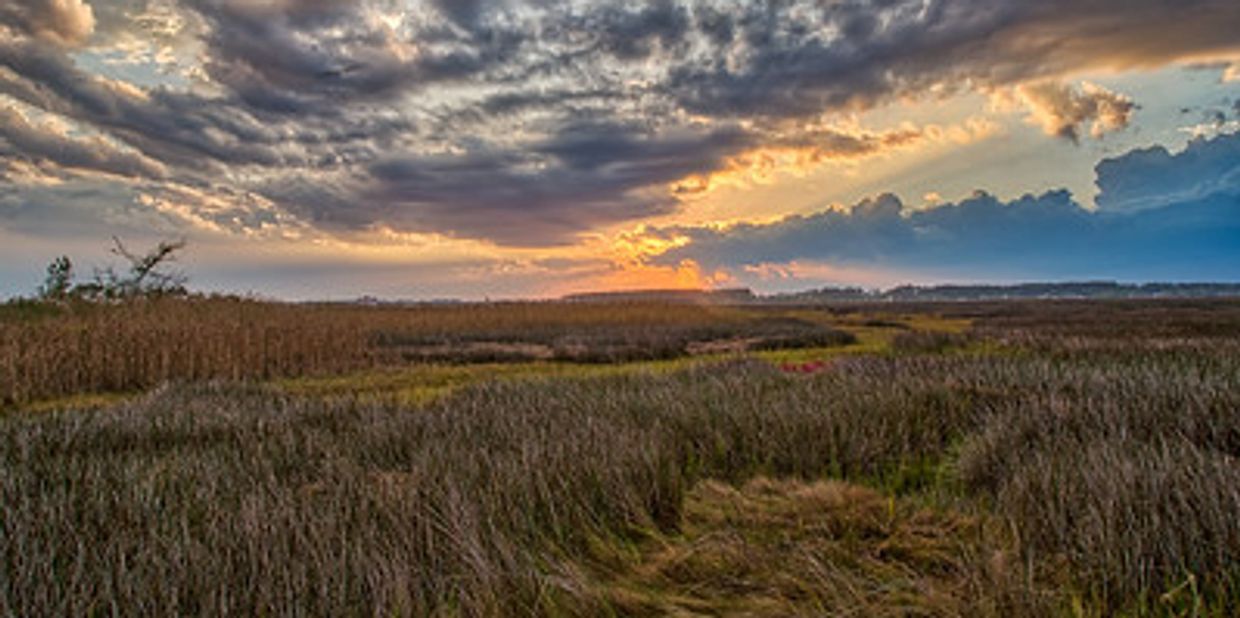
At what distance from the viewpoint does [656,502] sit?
12.2 ft

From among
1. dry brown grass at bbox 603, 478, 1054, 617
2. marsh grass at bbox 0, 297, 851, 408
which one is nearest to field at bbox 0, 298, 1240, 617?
dry brown grass at bbox 603, 478, 1054, 617

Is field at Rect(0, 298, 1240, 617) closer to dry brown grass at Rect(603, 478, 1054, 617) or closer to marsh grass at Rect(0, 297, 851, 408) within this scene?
dry brown grass at Rect(603, 478, 1054, 617)

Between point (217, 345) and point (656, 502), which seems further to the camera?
point (217, 345)

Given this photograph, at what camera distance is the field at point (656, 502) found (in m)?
2.30

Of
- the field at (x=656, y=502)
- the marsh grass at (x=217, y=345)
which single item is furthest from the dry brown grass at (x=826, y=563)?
the marsh grass at (x=217, y=345)

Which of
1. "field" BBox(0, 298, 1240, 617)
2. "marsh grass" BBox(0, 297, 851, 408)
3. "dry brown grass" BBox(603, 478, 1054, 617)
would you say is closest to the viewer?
"dry brown grass" BBox(603, 478, 1054, 617)

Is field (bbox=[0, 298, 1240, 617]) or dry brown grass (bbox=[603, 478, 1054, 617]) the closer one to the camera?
dry brown grass (bbox=[603, 478, 1054, 617])

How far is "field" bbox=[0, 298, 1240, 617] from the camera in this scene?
7.55 feet

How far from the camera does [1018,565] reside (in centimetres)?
219

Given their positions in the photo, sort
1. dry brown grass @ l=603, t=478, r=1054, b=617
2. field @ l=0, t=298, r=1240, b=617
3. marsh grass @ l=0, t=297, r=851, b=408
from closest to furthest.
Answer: dry brown grass @ l=603, t=478, r=1054, b=617 < field @ l=0, t=298, r=1240, b=617 < marsh grass @ l=0, t=297, r=851, b=408

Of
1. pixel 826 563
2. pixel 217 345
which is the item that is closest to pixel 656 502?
pixel 826 563

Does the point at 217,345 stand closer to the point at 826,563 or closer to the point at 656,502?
the point at 656,502

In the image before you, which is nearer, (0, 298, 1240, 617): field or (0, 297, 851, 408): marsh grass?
(0, 298, 1240, 617): field

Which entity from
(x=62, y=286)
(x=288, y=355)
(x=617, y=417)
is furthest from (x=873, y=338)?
(x=62, y=286)
